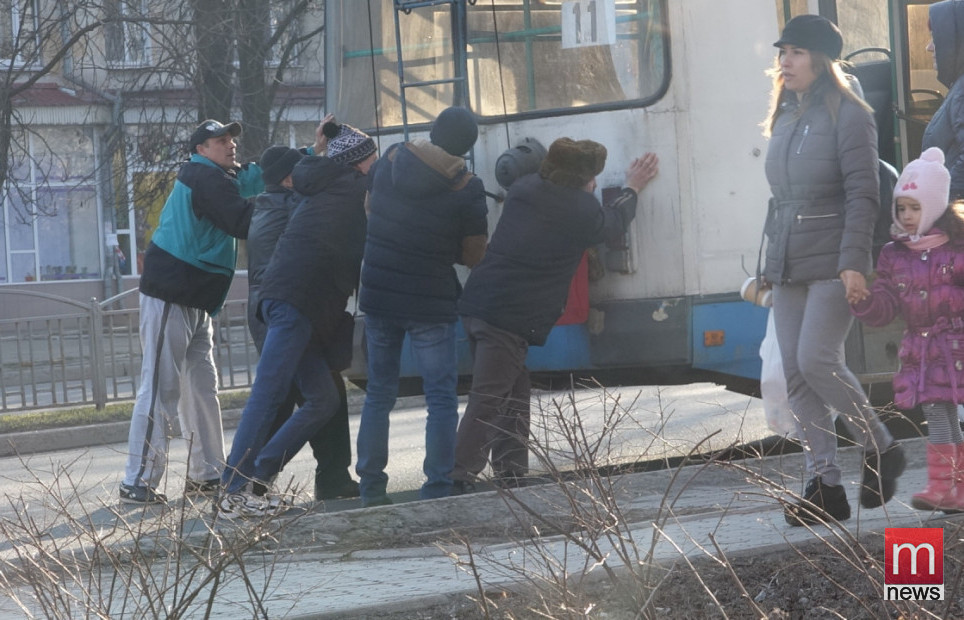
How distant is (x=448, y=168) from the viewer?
652cm

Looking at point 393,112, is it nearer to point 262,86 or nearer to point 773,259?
point 773,259

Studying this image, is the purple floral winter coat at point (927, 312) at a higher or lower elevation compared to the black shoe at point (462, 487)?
higher

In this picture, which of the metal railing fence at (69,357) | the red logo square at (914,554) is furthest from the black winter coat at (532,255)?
the metal railing fence at (69,357)

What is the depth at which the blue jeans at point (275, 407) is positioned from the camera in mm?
6641

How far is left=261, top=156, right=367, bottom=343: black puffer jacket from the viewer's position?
673 cm

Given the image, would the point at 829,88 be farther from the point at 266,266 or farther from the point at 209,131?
the point at 209,131

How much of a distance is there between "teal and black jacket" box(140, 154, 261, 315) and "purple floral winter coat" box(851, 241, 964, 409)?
10.6ft

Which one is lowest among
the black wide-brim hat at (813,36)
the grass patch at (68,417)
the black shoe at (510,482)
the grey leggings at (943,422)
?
the grass patch at (68,417)

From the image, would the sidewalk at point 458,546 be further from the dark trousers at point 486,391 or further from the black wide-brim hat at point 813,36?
the black wide-brim hat at point 813,36

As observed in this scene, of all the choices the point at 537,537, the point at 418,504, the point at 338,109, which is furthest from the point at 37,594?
the point at 338,109

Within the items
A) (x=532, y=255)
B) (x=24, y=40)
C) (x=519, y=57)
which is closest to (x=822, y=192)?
(x=532, y=255)

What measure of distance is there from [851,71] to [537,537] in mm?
4658

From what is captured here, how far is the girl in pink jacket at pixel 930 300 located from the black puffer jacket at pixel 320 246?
101 inches

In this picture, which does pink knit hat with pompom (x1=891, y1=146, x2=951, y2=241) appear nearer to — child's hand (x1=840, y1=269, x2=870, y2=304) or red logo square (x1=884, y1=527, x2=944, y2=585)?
child's hand (x1=840, y1=269, x2=870, y2=304)
